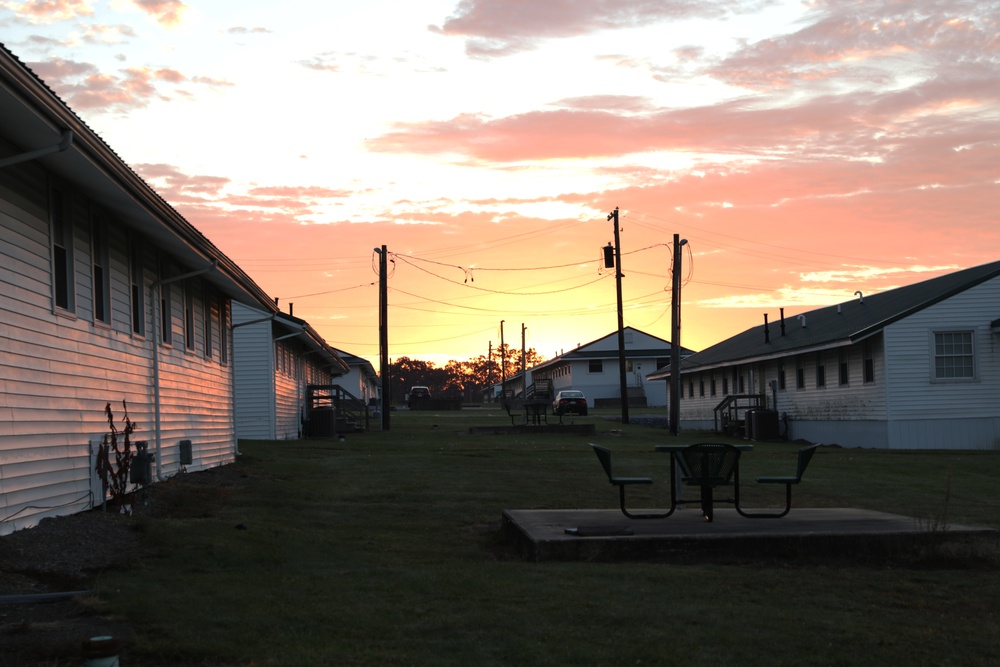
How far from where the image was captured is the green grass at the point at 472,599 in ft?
20.3

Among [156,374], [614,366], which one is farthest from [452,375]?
[156,374]

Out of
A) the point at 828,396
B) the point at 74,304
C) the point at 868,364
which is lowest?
the point at 828,396

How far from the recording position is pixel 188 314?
18875mm

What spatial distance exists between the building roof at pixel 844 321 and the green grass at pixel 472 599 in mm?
17902

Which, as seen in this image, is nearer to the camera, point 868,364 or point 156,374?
point 156,374

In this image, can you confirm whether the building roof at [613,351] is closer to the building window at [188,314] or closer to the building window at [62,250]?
the building window at [188,314]

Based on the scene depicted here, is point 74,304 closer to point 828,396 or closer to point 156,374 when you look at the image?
point 156,374

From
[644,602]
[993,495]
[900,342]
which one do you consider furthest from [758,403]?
[644,602]

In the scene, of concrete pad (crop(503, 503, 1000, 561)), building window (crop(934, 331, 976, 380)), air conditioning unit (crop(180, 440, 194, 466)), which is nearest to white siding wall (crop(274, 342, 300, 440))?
air conditioning unit (crop(180, 440, 194, 466))

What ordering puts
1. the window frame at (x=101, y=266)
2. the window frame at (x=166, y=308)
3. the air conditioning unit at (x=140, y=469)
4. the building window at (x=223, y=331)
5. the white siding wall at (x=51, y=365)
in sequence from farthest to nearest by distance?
the building window at (x=223, y=331), the window frame at (x=166, y=308), the air conditioning unit at (x=140, y=469), the window frame at (x=101, y=266), the white siding wall at (x=51, y=365)

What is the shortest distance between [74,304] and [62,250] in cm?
61

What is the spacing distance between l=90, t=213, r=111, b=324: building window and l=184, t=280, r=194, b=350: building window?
5054mm

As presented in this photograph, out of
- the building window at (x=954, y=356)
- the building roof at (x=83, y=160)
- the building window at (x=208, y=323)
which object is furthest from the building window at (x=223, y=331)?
the building window at (x=954, y=356)

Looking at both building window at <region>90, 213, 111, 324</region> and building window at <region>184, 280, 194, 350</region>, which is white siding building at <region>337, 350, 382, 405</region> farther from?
building window at <region>90, 213, 111, 324</region>
